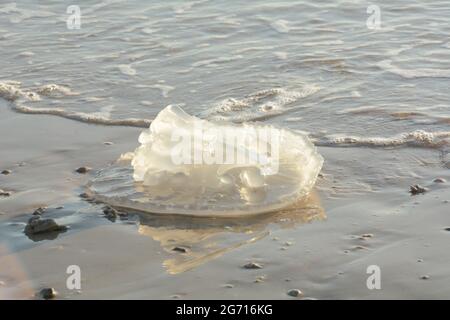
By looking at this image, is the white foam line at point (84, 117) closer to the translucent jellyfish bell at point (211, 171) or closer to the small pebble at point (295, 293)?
the translucent jellyfish bell at point (211, 171)

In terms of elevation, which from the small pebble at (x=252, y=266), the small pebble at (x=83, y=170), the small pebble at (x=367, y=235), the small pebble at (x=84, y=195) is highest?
the small pebble at (x=83, y=170)

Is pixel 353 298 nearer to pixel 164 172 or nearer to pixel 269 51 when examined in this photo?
pixel 164 172

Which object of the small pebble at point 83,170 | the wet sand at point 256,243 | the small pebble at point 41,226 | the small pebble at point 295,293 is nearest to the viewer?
the small pebble at point 295,293

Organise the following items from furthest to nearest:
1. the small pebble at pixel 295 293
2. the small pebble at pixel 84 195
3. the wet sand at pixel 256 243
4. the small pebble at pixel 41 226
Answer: the small pebble at pixel 84 195 → the small pebble at pixel 41 226 → the wet sand at pixel 256 243 → the small pebble at pixel 295 293

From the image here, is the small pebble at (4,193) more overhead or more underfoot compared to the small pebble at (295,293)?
more overhead

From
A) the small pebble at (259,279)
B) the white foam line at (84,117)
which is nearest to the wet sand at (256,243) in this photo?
the small pebble at (259,279)

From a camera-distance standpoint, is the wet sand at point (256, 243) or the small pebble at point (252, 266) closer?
the wet sand at point (256, 243)
